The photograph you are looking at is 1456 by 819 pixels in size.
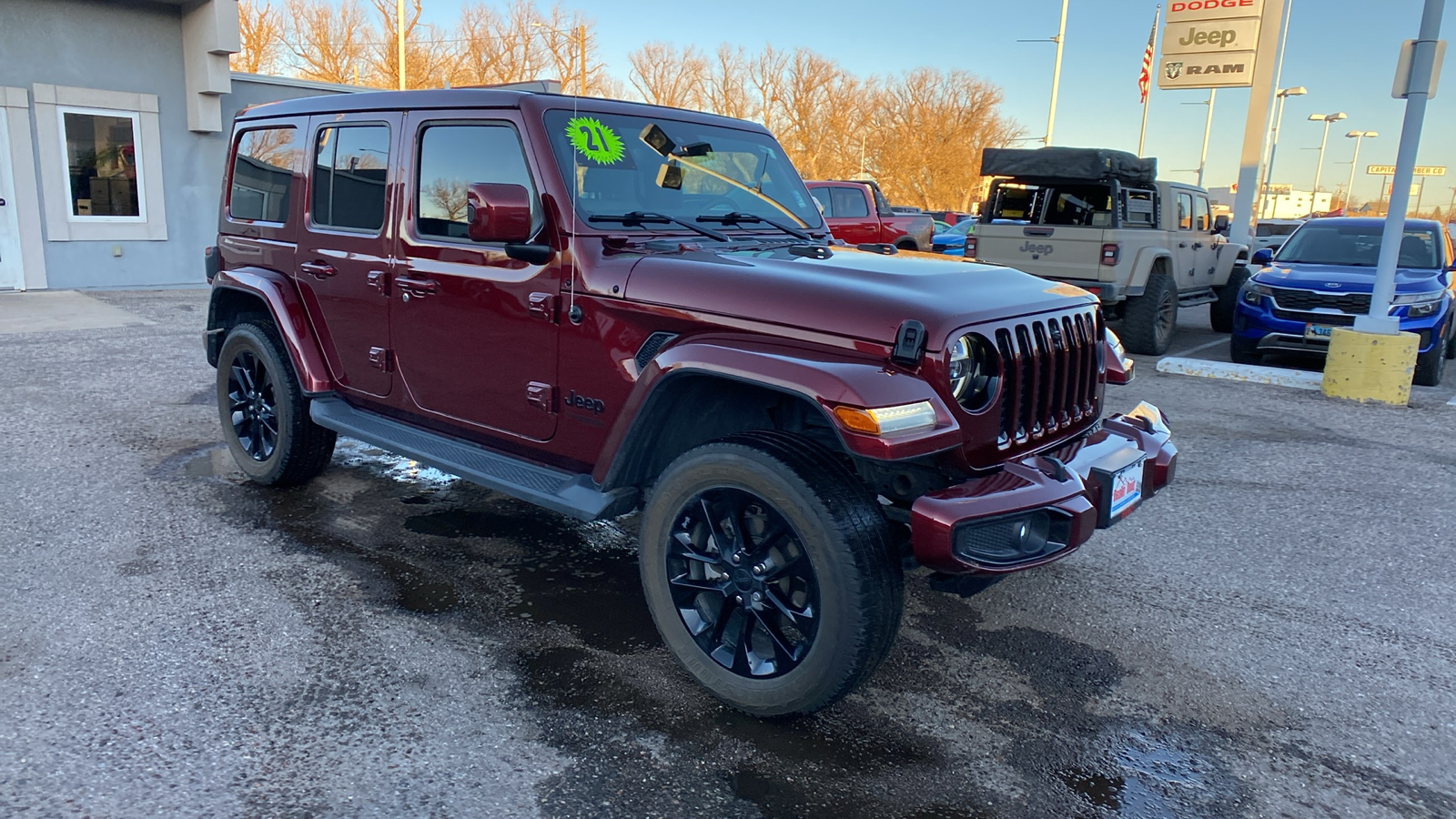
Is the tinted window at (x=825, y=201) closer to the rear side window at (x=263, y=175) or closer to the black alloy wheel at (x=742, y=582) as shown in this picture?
the rear side window at (x=263, y=175)

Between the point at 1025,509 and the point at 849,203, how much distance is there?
12566 millimetres

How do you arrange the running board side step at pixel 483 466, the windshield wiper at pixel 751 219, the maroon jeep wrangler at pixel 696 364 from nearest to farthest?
the maroon jeep wrangler at pixel 696 364 → the running board side step at pixel 483 466 → the windshield wiper at pixel 751 219

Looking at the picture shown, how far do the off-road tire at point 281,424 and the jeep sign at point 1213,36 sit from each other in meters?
20.2

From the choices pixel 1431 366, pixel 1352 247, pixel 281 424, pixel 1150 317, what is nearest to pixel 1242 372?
pixel 1150 317

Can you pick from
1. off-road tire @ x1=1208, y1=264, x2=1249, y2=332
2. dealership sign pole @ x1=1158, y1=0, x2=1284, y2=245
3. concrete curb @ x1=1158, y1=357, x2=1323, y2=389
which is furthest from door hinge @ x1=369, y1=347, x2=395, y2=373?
dealership sign pole @ x1=1158, y1=0, x2=1284, y2=245

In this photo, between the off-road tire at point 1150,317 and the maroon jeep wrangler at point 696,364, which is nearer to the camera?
the maroon jeep wrangler at point 696,364

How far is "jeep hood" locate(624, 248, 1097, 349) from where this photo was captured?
9.44 ft

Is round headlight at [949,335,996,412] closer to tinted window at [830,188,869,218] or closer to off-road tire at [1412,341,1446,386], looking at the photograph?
off-road tire at [1412,341,1446,386]

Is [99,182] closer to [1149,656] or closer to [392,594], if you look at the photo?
[392,594]

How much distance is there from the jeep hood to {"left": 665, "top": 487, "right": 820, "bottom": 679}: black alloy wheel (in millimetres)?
591

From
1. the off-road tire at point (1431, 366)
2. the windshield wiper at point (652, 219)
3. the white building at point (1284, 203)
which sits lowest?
the off-road tire at point (1431, 366)

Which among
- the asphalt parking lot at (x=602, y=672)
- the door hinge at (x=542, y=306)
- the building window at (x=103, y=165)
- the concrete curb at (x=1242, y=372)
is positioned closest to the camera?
the asphalt parking lot at (x=602, y=672)

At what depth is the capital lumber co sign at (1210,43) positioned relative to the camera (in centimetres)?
1944

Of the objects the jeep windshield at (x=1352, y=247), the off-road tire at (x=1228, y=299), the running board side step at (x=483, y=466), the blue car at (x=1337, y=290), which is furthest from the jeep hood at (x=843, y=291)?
the off-road tire at (x=1228, y=299)
